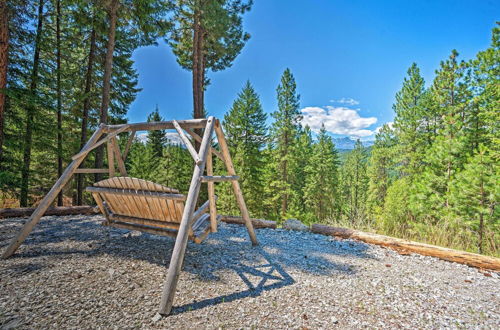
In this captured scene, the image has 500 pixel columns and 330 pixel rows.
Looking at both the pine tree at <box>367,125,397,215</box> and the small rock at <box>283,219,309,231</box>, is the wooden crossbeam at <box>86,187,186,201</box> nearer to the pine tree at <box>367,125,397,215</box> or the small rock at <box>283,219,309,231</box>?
the small rock at <box>283,219,309,231</box>

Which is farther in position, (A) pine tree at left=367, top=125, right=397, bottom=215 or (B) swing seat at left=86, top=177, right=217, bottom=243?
(A) pine tree at left=367, top=125, right=397, bottom=215

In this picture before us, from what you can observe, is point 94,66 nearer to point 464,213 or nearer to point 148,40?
point 148,40

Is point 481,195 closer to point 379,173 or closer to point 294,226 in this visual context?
point 294,226

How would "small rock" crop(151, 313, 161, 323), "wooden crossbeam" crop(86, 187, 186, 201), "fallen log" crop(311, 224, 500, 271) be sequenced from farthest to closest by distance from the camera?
"fallen log" crop(311, 224, 500, 271) → "wooden crossbeam" crop(86, 187, 186, 201) → "small rock" crop(151, 313, 161, 323)

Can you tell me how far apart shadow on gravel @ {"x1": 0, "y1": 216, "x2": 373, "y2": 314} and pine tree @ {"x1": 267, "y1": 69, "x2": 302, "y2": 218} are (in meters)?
13.7

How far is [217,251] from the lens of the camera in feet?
11.0

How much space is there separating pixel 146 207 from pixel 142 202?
0.27ft

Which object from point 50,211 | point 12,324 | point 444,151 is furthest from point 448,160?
point 50,211

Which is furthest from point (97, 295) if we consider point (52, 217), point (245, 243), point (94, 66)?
point (94, 66)

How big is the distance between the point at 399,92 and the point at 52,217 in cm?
2408

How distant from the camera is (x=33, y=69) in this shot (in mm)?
7617

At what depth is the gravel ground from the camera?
1774 millimetres

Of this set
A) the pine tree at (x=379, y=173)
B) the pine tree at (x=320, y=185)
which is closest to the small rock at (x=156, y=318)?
the pine tree at (x=320, y=185)

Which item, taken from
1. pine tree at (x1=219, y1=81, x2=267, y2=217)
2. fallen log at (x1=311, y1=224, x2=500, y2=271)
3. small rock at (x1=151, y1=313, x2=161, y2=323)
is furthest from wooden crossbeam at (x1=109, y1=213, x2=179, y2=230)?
pine tree at (x1=219, y1=81, x2=267, y2=217)
